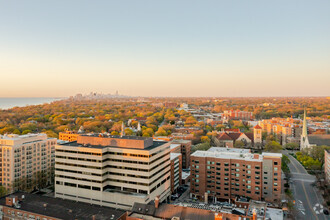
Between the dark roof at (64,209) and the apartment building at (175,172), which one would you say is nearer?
the dark roof at (64,209)

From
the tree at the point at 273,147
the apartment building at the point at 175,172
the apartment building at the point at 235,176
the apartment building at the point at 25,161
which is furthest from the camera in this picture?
the tree at the point at 273,147

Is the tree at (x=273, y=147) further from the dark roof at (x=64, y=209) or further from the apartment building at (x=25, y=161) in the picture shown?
the apartment building at (x=25, y=161)

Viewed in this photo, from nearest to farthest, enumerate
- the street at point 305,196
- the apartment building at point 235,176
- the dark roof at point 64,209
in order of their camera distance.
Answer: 1. the dark roof at point 64,209
2. the street at point 305,196
3. the apartment building at point 235,176

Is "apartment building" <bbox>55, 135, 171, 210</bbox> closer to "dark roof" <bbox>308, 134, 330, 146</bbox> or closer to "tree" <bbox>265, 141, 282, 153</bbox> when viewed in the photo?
"tree" <bbox>265, 141, 282, 153</bbox>

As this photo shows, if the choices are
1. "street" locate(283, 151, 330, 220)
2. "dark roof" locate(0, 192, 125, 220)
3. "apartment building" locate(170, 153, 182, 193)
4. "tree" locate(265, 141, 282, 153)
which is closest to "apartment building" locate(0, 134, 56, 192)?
"dark roof" locate(0, 192, 125, 220)

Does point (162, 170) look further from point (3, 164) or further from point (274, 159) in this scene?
point (3, 164)

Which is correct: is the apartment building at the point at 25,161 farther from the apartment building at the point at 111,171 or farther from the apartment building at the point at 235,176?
the apartment building at the point at 235,176

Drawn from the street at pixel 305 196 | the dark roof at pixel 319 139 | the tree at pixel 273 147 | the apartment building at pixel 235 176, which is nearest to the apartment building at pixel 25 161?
the apartment building at pixel 235 176

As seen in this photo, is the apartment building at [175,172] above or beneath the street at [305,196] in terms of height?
above
